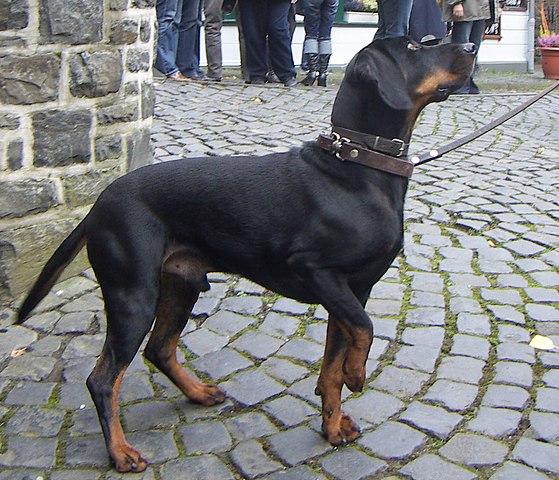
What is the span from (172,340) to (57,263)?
0.59 meters

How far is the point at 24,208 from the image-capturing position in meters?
4.41

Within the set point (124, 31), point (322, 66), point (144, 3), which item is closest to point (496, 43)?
point (322, 66)

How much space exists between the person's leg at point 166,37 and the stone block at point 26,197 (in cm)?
545

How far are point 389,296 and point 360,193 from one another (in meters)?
1.71

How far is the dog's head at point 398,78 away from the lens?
2982 millimetres

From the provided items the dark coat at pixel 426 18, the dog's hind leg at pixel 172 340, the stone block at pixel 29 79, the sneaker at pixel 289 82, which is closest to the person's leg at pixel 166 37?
the sneaker at pixel 289 82

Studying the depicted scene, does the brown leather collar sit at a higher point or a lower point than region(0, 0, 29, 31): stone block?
lower

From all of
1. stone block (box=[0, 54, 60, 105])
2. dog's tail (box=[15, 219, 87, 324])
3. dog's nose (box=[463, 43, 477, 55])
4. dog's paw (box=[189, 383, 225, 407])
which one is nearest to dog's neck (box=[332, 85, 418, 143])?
dog's nose (box=[463, 43, 477, 55])

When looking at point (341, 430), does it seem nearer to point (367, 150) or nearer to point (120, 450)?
point (120, 450)

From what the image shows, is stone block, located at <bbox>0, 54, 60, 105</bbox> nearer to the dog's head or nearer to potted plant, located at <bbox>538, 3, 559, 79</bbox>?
the dog's head

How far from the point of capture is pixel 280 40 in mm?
10797

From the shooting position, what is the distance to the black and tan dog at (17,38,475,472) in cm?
294

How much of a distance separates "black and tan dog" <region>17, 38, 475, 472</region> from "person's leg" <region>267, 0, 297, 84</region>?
786cm

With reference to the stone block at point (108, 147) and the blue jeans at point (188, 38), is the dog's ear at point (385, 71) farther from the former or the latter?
the blue jeans at point (188, 38)
